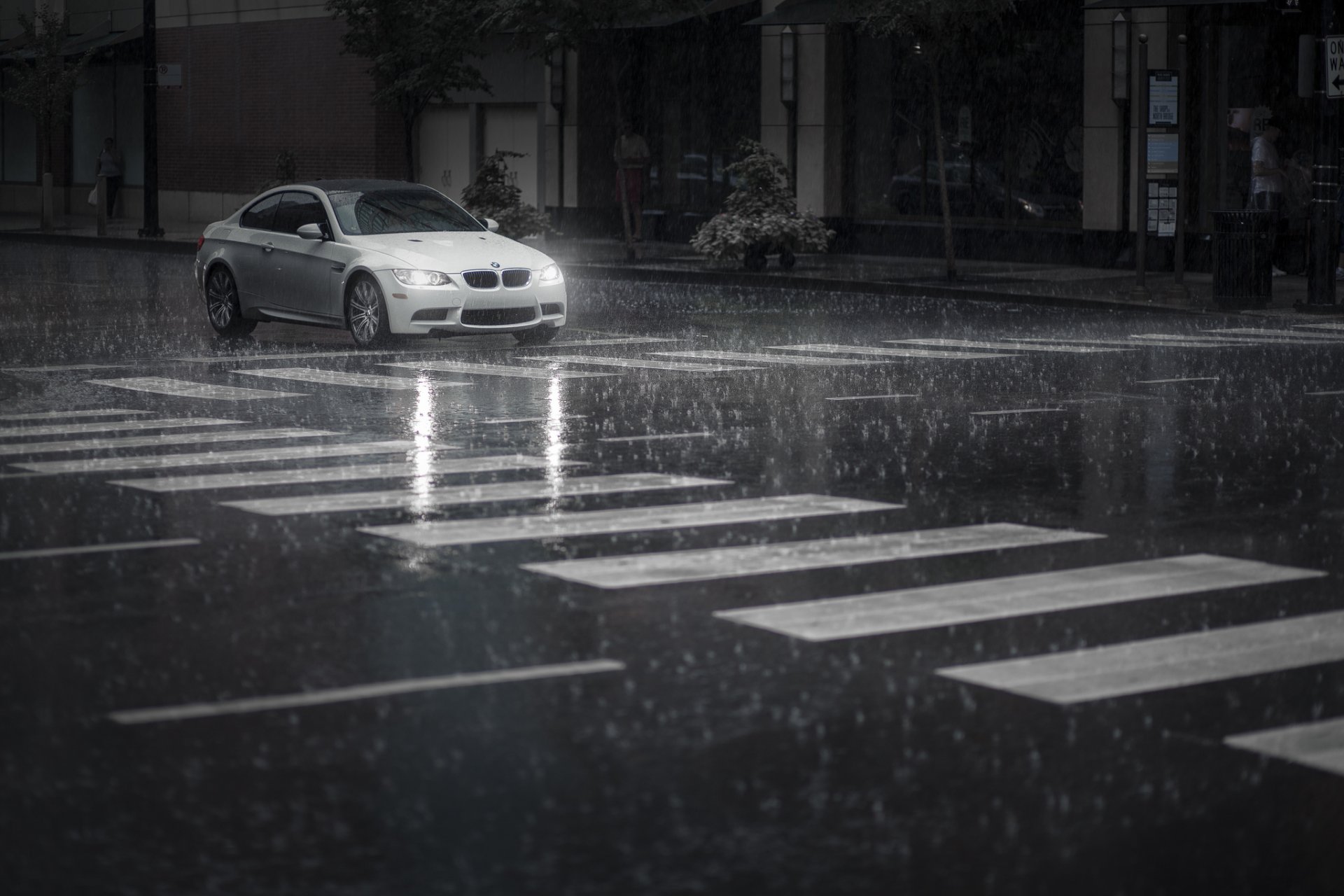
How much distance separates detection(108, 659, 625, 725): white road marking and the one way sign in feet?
57.5

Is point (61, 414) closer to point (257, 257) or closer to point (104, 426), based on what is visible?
point (104, 426)

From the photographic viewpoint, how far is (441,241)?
63.5 feet

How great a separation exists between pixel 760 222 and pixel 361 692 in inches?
923

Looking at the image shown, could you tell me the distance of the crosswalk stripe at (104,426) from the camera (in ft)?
→ 43.4

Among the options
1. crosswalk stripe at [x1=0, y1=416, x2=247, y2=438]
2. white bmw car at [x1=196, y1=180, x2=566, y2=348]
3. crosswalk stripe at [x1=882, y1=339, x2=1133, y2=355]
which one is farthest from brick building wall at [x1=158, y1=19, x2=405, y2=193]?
crosswalk stripe at [x1=0, y1=416, x2=247, y2=438]

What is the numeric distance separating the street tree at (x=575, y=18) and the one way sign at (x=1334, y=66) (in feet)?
39.6

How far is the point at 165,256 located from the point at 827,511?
28.2 meters

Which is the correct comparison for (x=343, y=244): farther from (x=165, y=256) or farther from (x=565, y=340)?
(x=165, y=256)

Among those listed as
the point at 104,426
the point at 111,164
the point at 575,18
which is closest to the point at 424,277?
the point at 104,426

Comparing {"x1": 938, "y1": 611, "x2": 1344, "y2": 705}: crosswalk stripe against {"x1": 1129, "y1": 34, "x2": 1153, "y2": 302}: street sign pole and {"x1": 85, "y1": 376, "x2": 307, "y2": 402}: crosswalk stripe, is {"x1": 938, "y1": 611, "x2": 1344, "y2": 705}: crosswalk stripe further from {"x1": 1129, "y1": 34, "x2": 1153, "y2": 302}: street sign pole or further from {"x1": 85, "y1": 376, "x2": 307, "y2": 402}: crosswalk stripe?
{"x1": 1129, "y1": 34, "x2": 1153, "y2": 302}: street sign pole

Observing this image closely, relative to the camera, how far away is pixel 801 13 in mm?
33219

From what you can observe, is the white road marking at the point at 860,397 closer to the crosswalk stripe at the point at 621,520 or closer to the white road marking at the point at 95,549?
the crosswalk stripe at the point at 621,520

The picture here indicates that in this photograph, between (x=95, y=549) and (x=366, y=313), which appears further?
(x=366, y=313)

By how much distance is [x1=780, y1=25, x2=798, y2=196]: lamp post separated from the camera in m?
34.3
